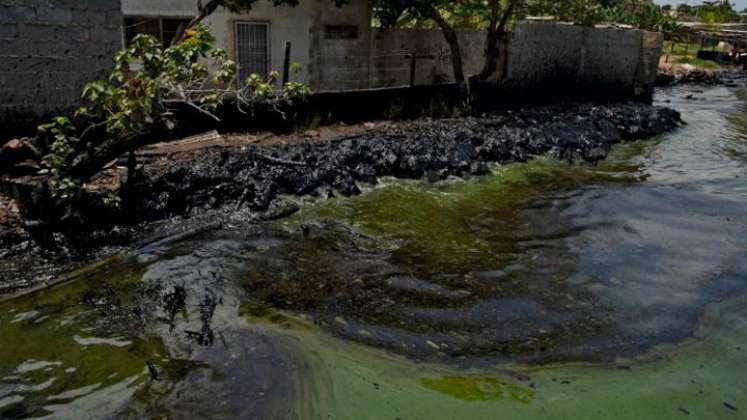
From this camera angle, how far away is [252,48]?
47.9ft

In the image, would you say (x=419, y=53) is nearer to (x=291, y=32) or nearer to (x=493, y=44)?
(x=493, y=44)

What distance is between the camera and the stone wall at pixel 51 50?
7.66 m

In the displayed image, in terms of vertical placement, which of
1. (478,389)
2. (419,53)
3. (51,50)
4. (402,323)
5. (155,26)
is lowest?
(478,389)

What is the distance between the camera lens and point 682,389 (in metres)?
4.77

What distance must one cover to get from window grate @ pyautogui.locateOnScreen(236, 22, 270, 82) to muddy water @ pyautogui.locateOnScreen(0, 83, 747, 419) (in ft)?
23.3

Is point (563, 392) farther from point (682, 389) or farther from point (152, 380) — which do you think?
point (152, 380)

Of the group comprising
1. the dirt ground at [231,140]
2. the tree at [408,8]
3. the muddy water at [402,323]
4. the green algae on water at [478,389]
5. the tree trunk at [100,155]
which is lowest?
the green algae on water at [478,389]

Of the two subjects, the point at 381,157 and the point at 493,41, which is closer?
the point at 381,157

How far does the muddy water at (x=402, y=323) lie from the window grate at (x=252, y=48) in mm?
7103

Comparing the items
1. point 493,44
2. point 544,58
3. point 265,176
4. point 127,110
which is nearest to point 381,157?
point 265,176

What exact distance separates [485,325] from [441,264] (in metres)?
1.41

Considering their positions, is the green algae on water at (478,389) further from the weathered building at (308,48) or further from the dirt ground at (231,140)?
the weathered building at (308,48)

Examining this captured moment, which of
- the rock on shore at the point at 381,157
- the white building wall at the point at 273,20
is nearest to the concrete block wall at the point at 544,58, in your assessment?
the rock on shore at the point at 381,157

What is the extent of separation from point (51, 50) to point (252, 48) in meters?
6.97
